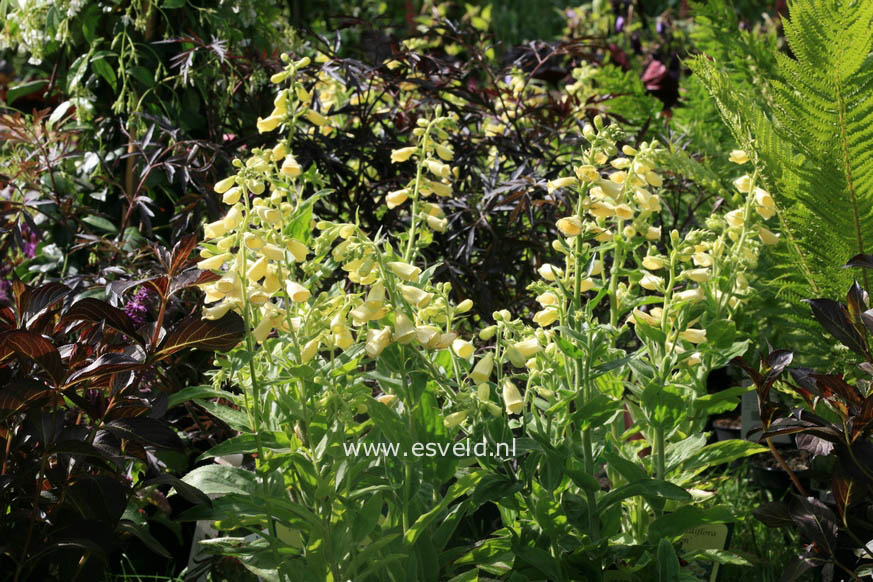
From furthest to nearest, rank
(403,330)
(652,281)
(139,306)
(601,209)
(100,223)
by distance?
(100,223)
(139,306)
(652,281)
(601,209)
(403,330)

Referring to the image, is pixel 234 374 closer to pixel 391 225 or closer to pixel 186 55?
pixel 391 225

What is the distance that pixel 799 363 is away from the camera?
2047 millimetres

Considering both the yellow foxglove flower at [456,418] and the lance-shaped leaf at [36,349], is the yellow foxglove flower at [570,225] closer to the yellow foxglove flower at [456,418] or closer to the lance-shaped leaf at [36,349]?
the yellow foxglove flower at [456,418]

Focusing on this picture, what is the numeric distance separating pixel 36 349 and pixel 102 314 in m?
0.11

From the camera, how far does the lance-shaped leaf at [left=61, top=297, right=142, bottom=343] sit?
4.25ft

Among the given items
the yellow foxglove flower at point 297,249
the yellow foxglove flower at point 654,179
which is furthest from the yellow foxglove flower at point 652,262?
the yellow foxglove flower at point 297,249

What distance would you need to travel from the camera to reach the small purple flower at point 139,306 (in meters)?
Result: 1.73

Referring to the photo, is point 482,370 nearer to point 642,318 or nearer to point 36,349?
point 642,318

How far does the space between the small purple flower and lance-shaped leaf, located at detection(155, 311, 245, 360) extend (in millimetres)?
458

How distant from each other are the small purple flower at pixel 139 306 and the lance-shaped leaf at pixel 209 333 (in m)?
0.46

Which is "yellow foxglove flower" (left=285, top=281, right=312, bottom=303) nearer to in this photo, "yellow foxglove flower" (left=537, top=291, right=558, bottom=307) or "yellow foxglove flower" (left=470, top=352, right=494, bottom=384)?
"yellow foxglove flower" (left=470, top=352, right=494, bottom=384)

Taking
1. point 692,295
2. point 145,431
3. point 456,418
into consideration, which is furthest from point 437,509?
point 692,295

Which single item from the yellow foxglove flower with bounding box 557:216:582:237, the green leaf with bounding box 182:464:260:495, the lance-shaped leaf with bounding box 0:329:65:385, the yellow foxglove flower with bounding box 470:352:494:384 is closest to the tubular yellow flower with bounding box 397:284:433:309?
the yellow foxglove flower with bounding box 470:352:494:384

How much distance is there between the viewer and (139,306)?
1.75 m
